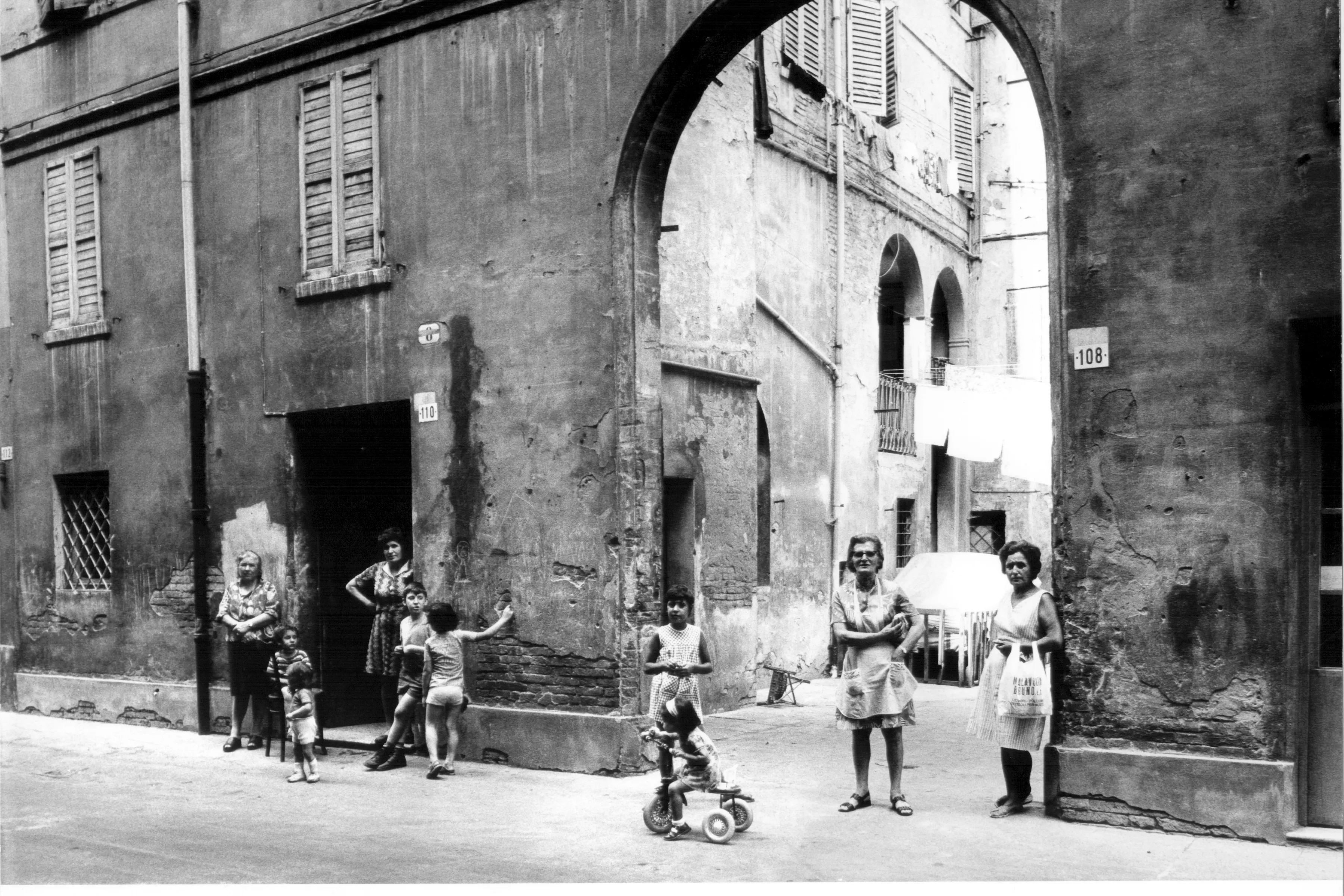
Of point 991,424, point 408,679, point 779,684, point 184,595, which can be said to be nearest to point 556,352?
point 408,679

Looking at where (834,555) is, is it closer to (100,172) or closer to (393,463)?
(393,463)

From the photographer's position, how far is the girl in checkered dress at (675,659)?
730cm

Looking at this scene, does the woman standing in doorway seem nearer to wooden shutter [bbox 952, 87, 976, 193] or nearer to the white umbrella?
the white umbrella

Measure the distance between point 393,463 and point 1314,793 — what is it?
7.38 metres

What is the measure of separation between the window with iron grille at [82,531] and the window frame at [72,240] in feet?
4.90

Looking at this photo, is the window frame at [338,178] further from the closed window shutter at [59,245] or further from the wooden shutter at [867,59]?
the wooden shutter at [867,59]

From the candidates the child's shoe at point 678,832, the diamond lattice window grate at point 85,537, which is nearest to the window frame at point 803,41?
the diamond lattice window grate at point 85,537

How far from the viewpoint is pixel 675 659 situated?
7449mm

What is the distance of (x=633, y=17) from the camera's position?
9000 millimetres

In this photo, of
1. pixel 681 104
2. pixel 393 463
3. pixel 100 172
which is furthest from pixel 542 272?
pixel 100 172

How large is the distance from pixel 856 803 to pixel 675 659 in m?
1.38

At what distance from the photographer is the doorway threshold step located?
21.5ft

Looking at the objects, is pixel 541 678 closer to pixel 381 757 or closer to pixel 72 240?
pixel 381 757

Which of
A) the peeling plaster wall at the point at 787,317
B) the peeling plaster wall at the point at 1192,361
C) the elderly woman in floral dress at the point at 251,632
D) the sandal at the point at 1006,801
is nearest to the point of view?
the peeling plaster wall at the point at 1192,361
